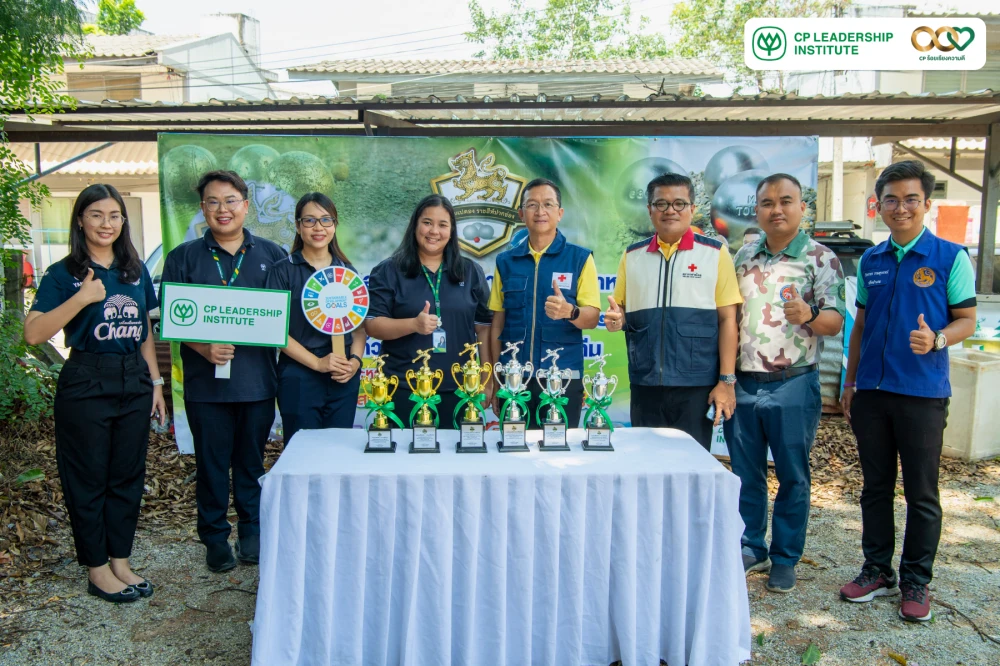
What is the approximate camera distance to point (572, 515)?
98.9 inches

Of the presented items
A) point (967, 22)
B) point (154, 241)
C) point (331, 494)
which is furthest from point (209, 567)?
point (154, 241)

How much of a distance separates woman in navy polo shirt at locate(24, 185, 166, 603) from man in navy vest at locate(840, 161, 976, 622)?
10.3ft

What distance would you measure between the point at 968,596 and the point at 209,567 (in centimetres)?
356

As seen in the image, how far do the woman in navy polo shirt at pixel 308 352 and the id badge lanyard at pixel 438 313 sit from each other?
362 mm

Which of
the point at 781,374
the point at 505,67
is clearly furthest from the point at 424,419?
the point at 505,67

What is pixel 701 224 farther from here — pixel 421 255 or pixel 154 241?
pixel 154 241

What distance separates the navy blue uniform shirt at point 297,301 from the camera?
342 centimetres

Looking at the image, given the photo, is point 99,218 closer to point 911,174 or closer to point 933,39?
point 911,174

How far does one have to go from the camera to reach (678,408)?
3.41 m

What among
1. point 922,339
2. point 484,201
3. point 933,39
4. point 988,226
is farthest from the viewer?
point 933,39

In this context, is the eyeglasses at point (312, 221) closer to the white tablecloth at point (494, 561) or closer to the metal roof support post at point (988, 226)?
the white tablecloth at point (494, 561)

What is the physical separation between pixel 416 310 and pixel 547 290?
626 millimetres

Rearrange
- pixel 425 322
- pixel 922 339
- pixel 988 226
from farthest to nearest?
1. pixel 988 226
2. pixel 425 322
3. pixel 922 339

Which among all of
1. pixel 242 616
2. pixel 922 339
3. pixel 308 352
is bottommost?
pixel 242 616
